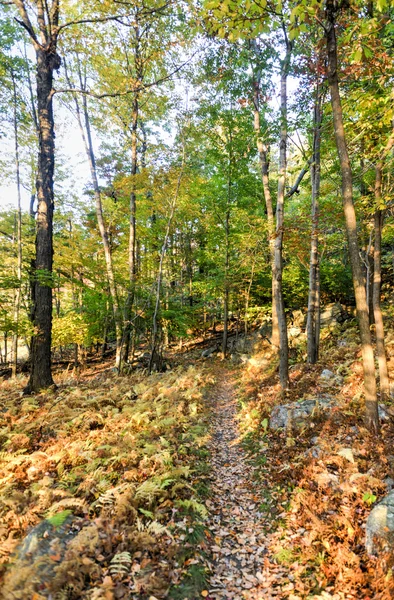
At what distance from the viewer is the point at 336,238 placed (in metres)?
10.5

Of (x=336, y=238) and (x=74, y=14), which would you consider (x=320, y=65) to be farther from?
(x=74, y=14)

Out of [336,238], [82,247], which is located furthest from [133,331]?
[336,238]

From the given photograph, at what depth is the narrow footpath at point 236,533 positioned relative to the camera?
3520 millimetres

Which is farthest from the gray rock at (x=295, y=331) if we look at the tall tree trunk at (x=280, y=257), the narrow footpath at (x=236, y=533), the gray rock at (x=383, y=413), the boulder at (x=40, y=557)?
the boulder at (x=40, y=557)

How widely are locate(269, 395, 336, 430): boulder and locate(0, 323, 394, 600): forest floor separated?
0.62 ft

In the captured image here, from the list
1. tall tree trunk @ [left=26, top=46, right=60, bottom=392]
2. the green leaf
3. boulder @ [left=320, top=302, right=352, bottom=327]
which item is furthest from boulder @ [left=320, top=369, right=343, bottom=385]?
tall tree trunk @ [left=26, top=46, right=60, bottom=392]

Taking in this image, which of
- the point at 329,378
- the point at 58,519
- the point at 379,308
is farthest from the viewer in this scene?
the point at 329,378

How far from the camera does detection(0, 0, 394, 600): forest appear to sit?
360 centimetres

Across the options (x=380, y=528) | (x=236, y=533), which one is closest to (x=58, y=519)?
(x=236, y=533)

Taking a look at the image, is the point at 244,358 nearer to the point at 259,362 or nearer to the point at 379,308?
the point at 259,362

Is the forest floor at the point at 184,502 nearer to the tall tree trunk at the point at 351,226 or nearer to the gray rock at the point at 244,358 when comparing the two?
the tall tree trunk at the point at 351,226

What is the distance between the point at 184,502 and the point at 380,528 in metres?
2.77

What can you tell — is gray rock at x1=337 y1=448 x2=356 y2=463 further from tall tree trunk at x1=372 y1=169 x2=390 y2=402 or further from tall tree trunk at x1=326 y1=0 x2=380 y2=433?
tall tree trunk at x1=372 y1=169 x2=390 y2=402

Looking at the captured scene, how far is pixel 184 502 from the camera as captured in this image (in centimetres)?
461
